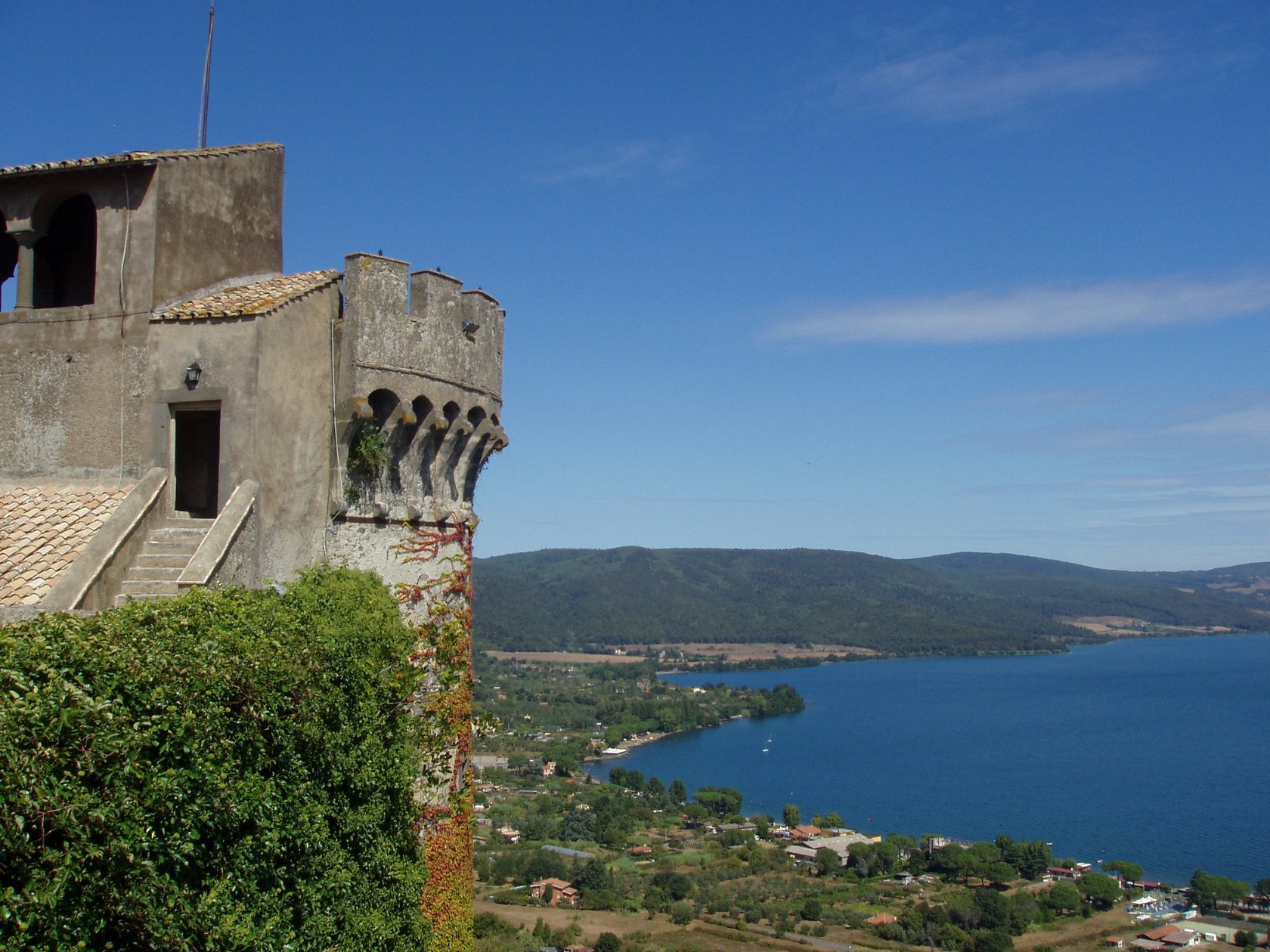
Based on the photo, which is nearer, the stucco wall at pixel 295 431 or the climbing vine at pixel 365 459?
the stucco wall at pixel 295 431

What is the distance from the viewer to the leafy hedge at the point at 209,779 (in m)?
6.54

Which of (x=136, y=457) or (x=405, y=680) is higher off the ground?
(x=136, y=457)

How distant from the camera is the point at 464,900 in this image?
14.1 metres

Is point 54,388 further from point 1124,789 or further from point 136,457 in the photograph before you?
point 1124,789

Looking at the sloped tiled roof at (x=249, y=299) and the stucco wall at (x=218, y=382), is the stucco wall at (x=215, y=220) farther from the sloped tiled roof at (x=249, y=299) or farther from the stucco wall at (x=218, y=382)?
the stucco wall at (x=218, y=382)

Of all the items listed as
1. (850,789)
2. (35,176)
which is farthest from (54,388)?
(850,789)

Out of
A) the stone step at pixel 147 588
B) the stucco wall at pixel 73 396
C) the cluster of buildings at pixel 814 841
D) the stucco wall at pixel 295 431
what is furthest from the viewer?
the cluster of buildings at pixel 814 841

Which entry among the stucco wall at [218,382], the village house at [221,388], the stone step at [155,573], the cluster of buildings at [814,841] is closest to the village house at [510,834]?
the cluster of buildings at [814,841]

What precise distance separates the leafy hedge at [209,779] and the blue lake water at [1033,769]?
9312 centimetres

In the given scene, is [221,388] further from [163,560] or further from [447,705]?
[447,705]

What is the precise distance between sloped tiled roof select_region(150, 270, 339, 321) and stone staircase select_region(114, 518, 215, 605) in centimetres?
239

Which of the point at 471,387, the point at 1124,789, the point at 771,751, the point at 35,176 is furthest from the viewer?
the point at 771,751

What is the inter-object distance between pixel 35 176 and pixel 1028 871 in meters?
88.5

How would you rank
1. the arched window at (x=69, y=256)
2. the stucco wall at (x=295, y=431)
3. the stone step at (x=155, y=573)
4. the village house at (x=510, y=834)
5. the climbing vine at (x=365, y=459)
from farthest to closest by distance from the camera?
the village house at (x=510, y=834)
the arched window at (x=69, y=256)
the climbing vine at (x=365, y=459)
the stucco wall at (x=295, y=431)
the stone step at (x=155, y=573)
